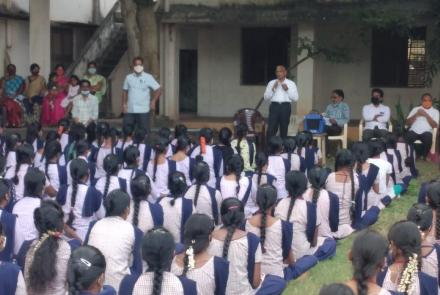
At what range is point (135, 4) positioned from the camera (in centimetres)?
1566

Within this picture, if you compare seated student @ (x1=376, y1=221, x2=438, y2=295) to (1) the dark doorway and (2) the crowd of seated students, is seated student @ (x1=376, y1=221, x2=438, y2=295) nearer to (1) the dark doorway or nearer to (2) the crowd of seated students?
(2) the crowd of seated students

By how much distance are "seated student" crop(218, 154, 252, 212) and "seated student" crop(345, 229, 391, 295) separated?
3.95 metres

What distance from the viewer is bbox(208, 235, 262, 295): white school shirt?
6.00 m

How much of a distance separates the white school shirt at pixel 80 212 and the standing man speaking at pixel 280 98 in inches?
248

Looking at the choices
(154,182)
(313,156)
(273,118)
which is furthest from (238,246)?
(273,118)

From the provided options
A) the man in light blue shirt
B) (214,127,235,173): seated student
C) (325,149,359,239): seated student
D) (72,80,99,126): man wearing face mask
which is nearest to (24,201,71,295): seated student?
(325,149,359,239): seated student

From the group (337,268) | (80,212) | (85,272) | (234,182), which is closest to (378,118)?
(234,182)

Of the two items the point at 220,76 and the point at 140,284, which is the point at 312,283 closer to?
the point at 140,284

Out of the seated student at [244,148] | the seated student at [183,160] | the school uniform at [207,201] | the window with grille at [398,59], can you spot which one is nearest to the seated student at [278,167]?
the seated student at [183,160]

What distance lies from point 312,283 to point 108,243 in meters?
2.09

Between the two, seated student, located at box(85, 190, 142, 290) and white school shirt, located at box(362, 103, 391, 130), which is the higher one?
white school shirt, located at box(362, 103, 391, 130)

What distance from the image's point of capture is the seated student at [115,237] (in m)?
6.07

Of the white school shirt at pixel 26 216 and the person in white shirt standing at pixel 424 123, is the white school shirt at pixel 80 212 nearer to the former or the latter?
the white school shirt at pixel 26 216

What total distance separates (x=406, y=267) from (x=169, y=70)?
13.6m
